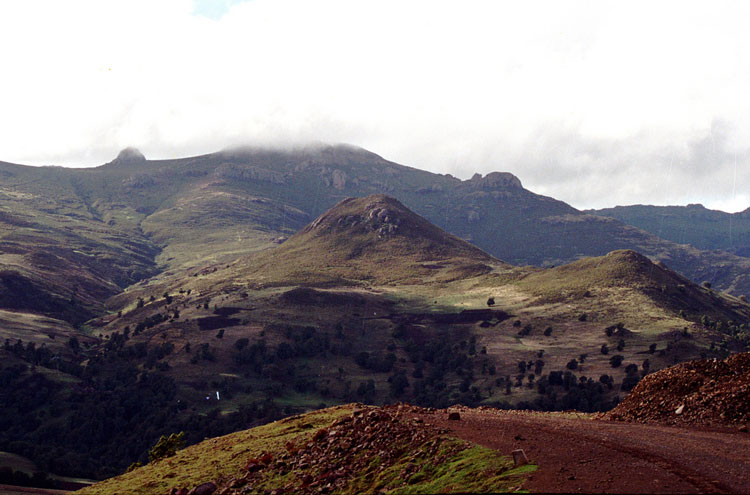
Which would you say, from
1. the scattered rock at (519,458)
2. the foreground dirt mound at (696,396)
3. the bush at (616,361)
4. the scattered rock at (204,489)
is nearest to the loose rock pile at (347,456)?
the scattered rock at (204,489)

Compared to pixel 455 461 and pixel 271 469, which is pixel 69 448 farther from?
pixel 455 461

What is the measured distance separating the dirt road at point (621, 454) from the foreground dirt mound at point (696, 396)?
1905mm

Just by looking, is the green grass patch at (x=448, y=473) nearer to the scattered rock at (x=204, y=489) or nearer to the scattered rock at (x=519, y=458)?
the scattered rock at (x=519, y=458)

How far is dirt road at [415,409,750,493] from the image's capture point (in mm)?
18938

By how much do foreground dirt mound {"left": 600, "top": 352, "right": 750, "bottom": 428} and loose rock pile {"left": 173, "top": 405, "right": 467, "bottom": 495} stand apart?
42.6 ft

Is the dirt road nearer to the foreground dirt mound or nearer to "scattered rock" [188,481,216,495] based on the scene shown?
the foreground dirt mound

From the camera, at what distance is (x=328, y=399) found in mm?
168875

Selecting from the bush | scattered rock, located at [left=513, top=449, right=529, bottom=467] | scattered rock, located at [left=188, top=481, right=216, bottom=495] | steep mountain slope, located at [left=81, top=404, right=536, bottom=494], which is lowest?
the bush

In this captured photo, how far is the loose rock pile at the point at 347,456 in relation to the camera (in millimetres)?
24891

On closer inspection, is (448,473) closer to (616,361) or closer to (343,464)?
(343,464)

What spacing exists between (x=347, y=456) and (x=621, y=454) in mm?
10982

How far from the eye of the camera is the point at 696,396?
3194 centimetres

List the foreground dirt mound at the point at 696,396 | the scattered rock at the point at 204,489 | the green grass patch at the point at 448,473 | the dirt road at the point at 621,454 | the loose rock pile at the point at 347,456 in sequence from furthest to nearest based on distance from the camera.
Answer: the foreground dirt mound at the point at 696,396 < the scattered rock at the point at 204,489 < the loose rock pile at the point at 347,456 < the green grass patch at the point at 448,473 < the dirt road at the point at 621,454

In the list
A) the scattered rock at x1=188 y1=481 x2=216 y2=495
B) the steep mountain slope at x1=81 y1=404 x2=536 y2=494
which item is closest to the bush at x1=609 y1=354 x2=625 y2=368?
the steep mountain slope at x1=81 y1=404 x2=536 y2=494
